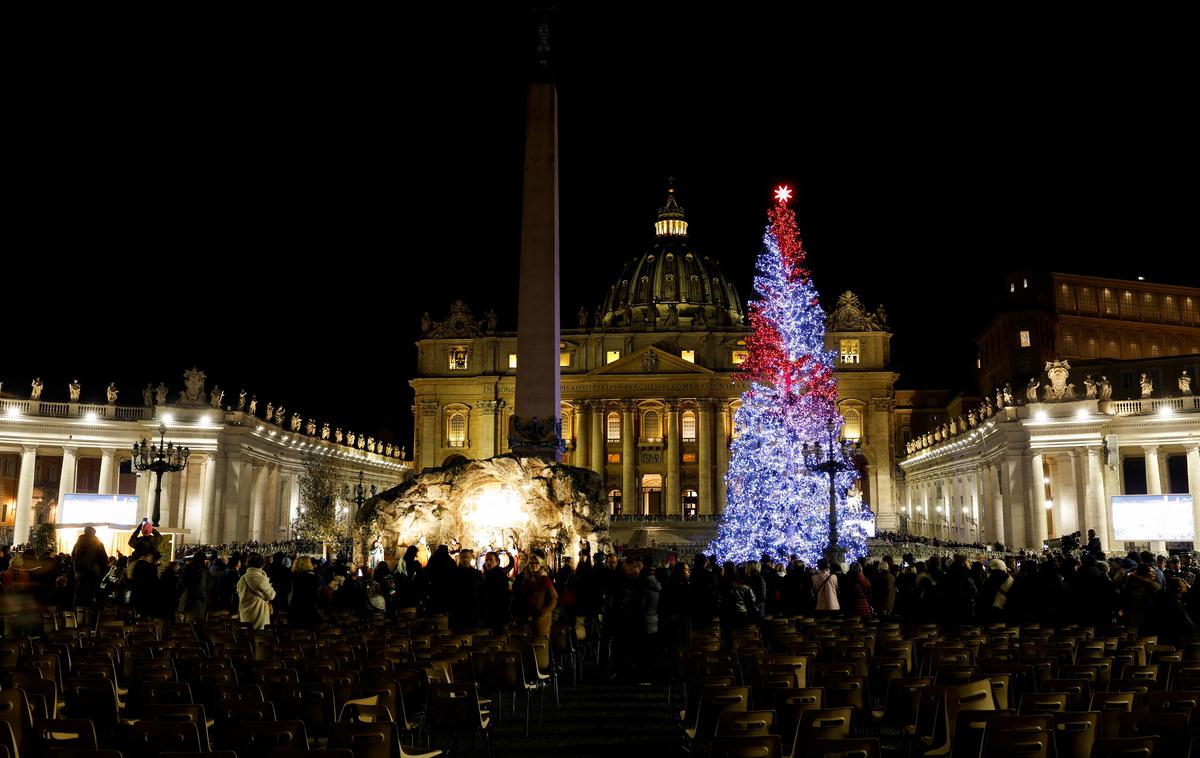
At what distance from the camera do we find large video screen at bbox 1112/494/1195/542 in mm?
27344

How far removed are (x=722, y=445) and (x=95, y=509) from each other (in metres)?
56.3

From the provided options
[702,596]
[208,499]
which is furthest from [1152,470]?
[208,499]

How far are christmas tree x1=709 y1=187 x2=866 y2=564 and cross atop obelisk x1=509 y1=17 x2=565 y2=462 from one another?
619cm

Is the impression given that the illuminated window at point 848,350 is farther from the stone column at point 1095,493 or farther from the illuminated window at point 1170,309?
the stone column at point 1095,493

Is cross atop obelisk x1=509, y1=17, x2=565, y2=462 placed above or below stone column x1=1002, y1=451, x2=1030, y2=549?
above

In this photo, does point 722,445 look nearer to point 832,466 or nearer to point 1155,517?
point 1155,517

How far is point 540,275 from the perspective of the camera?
26.5 m

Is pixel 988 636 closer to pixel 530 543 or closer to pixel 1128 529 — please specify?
pixel 530 543

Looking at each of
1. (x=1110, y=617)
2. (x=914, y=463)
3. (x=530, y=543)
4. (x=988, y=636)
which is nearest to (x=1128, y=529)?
(x=1110, y=617)

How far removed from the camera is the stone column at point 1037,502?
155ft

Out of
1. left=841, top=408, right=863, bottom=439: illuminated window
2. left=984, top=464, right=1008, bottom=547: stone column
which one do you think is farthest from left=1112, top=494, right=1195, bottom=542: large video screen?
left=841, top=408, right=863, bottom=439: illuminated window

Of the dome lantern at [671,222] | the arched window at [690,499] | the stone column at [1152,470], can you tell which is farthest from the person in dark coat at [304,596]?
the dome lantern at [671,222]

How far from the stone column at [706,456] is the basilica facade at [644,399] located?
0.08 m

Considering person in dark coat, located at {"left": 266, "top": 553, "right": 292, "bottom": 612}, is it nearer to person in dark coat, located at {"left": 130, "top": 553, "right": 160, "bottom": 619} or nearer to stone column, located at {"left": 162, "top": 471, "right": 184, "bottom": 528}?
person in dark coat, located at {"left": 130, "top": 553, "right": 160, "bottom": 619}
